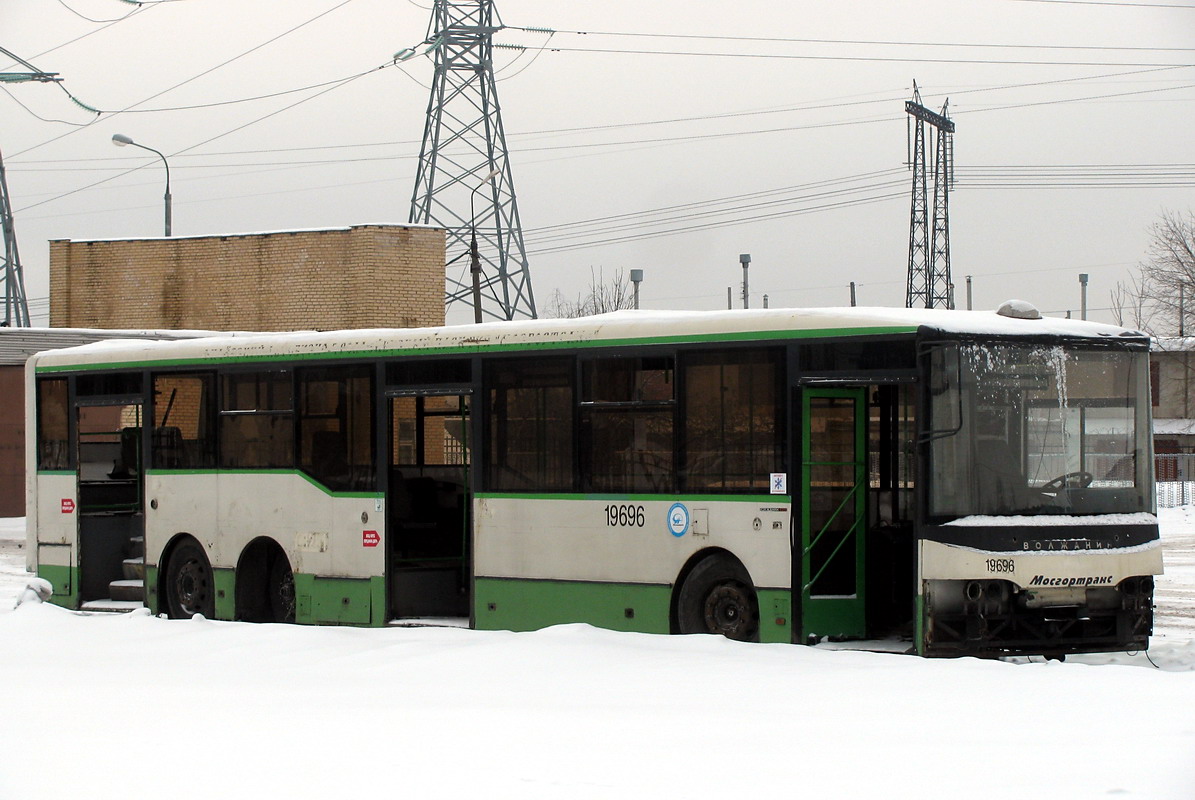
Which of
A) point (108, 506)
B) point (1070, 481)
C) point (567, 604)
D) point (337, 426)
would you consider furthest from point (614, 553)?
point (108, 506)

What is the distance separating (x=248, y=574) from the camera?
50.4 ft

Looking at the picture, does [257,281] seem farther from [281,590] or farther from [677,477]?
[677,477]

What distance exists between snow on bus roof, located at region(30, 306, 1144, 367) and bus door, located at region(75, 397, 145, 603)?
1.67m

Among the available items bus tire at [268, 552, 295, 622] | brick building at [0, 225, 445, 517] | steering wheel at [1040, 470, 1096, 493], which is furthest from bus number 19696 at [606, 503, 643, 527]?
brick building at [0, 225, 445, 517]

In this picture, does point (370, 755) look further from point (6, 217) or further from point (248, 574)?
point (6, 217)

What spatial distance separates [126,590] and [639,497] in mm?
7598

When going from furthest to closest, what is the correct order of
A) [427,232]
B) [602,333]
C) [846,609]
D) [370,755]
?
1. [427,232]
2. [602,333]
3. [846,609]
4. [370,755]

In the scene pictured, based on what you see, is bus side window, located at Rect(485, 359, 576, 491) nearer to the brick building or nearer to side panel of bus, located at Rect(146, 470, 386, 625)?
side panel of bus, located at Rect(146, 470, 386, 625)

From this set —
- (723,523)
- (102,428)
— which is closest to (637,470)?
(723,523)

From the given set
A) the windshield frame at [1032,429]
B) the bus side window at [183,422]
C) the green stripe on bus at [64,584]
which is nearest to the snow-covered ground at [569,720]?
the windshield frame at [1032,429]

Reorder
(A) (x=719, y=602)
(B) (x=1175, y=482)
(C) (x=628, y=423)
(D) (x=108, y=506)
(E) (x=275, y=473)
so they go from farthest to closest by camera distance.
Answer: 1. (B) (x=1175, y=482)
2. (D) (x=108, y=506)
3. (E) (x=275, y=473)
4. (C) (x=628, y=423)
5. (A) (x=719, y=602)

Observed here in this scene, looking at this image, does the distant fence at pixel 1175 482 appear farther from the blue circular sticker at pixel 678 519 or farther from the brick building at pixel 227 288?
the blue circular sticker at pixel 678 519

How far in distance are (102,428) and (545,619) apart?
6989 millimetres

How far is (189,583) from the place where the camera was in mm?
15938
